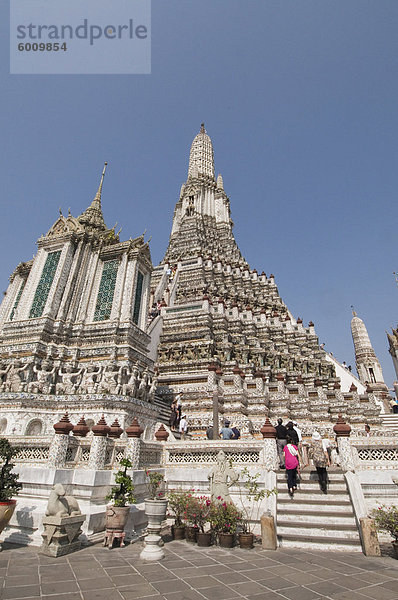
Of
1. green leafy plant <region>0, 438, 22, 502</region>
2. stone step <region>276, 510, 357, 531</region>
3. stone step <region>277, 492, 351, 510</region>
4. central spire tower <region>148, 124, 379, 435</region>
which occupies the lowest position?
stone step <region>276, 510, 357, 531</region>

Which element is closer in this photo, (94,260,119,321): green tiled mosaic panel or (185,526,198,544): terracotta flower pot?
(185,526,198,544): terracotta flower pot

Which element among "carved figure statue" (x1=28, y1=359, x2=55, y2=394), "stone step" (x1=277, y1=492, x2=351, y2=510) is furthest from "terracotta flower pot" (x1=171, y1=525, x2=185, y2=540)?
"carved figure statue" (x1=28, y1=359, x2=55, y2=394)

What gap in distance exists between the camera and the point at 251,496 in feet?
26.9

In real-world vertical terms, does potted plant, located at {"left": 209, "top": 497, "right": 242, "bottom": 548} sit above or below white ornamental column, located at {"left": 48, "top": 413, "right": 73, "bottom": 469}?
below

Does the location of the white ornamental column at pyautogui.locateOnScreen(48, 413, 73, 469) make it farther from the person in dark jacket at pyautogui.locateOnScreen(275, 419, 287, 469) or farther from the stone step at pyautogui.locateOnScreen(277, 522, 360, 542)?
the person in dark jacket at pyautogui.locateOnScreen(275, 419, 287, 469)

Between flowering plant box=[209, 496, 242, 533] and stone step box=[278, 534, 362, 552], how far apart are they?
1.07 m

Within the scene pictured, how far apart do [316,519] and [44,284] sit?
16.8m

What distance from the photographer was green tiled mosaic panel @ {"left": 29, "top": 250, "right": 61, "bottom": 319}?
17764 millimetres

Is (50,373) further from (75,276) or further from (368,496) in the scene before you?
(368,496)

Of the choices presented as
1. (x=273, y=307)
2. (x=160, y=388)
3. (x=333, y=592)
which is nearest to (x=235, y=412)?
(x=160, y=388)

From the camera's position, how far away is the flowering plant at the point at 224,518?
6848 millimetres

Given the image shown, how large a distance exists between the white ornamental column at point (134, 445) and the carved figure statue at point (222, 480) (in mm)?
2105

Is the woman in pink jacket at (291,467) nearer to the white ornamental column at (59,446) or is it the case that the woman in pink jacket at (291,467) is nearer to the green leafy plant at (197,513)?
the green leafy plant at (197,513)

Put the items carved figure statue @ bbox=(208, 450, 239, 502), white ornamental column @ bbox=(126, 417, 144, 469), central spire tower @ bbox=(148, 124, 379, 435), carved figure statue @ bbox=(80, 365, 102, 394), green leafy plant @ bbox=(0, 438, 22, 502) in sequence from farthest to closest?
central spire tower @ bbox=(148, 124, 379, 435) → carved figure statue @ bbox=(80, 365, 102, 394) → white ornamental column @ bbox=(126, 417, 144, 469) → carved figure statue @ bbox=(208, 450, 239, 502) → green leafy plant @ bbox=(0, 438, 22, 502)
